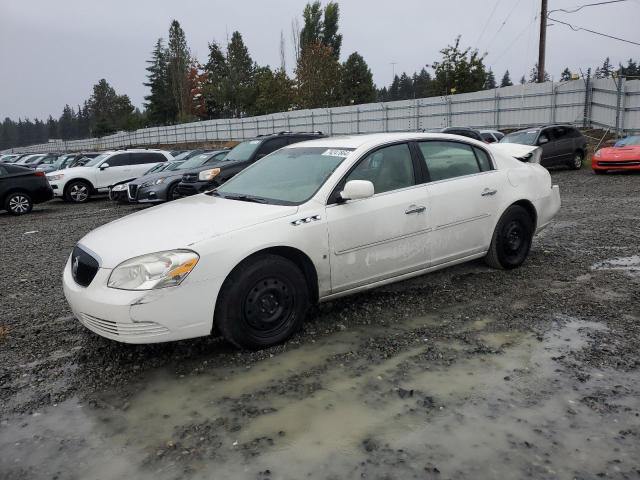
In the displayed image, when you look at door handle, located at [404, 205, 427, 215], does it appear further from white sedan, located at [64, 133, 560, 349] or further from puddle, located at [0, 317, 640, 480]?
puddle, located at [0, 317, 640, 480]

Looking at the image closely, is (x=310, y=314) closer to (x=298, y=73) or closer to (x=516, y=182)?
(x=516, y=182)

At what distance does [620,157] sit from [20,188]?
16620 mm

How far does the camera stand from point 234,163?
37.7 feet

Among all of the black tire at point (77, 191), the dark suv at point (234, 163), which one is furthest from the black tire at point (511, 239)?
the black tire at point (77, 191)

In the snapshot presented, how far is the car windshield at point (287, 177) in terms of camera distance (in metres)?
4.28

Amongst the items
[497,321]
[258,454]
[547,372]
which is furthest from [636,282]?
[258,454]

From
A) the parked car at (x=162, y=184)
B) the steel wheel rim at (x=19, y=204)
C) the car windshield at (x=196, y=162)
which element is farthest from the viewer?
the car windshield at (x=196, y=162)

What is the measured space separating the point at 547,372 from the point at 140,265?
276cm

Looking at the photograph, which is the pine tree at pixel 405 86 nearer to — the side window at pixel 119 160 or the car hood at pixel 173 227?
the side window at pixel 119 160

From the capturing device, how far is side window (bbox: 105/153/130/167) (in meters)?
16.3

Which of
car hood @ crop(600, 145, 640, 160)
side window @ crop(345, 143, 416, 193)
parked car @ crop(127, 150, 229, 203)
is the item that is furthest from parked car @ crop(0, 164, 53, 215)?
car hood @ crop(600, 145, 640, 160)

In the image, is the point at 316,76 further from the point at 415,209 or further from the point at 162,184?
the point at 415,209

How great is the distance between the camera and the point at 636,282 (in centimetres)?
509

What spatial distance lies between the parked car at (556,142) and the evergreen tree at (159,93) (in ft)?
225
